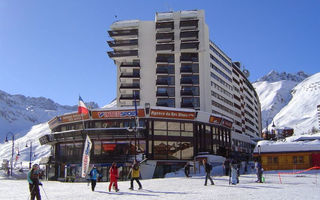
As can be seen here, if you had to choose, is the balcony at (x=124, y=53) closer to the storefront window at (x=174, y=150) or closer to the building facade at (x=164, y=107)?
the building facade at (x=164, y=107)

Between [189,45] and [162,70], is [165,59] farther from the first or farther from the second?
[189,45]

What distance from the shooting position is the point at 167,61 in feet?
243

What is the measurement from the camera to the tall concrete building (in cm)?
7231

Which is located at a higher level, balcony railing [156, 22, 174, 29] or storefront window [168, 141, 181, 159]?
balcony railing [156, 22, 174, 29]

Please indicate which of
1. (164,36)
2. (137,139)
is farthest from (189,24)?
(137,139)

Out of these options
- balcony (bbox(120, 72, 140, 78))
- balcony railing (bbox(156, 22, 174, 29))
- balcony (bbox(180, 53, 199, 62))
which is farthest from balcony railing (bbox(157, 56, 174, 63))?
balcony railing (bbox(156, 22, 174, 29))

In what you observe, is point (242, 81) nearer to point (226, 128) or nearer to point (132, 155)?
point (226, 128)

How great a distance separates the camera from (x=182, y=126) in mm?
52125

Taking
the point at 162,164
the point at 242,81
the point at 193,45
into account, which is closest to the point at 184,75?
the point at 193,45

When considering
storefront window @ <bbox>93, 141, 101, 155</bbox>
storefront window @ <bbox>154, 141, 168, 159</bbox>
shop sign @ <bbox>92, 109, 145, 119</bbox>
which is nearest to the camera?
storefront window @ <bbox>93, 141, 101, 155</bbox>

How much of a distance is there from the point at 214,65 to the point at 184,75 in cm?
901

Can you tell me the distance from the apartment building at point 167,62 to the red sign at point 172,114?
61.4 feet

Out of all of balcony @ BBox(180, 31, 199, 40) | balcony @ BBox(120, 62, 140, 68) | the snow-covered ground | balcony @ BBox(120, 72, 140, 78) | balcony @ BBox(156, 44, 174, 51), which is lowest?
the snow-covered ground

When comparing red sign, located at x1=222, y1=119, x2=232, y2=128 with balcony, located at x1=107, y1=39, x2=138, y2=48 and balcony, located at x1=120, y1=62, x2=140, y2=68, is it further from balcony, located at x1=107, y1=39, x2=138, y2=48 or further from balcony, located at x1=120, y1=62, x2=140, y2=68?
balcony, located at x1=107, y1=39, x2=138, y2=48
